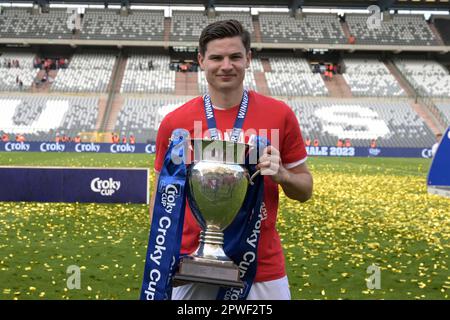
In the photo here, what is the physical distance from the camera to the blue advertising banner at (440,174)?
15.3m

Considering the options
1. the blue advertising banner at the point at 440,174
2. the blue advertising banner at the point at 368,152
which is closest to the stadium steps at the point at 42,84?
the blue advertising banner at the point at 368,152

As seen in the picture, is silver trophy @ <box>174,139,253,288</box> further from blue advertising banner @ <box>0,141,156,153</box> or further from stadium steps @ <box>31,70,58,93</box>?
stadium steps @ <box>31,70,58,93</box>

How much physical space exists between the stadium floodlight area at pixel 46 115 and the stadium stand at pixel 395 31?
27238 mm

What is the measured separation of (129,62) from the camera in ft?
179

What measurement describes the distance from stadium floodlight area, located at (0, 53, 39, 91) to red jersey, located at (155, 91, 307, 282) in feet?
161

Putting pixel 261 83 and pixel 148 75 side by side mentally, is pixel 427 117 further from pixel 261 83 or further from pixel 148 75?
pixel 148 75

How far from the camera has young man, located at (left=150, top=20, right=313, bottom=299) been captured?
2.57 metres

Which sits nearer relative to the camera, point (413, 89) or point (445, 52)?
point (413, 89)

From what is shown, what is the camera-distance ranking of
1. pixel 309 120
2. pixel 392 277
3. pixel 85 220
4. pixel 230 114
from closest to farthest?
pixel 230 114 < pixel 392 277 < pixel 85 220 < pixel 309 120

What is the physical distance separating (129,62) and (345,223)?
1820 inches

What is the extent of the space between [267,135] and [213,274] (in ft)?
→ 2.35

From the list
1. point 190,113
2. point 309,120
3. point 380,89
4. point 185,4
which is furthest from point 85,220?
point 185,4
